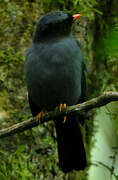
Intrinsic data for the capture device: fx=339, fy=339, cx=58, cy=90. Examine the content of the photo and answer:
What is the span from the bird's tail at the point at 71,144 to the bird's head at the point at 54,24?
99 cm

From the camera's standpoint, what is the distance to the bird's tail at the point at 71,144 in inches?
150

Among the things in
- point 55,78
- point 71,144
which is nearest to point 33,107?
point 55,78

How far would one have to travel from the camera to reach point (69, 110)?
2990mm

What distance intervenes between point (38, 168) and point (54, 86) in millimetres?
970

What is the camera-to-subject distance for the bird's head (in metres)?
3.58

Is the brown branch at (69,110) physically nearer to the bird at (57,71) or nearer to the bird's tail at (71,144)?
the bird at (57,71)

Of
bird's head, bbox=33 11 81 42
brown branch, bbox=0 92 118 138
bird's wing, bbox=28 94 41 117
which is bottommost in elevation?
bird's wing, bbox=28 94 41 117

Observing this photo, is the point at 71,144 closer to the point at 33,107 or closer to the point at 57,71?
the point at 33,107

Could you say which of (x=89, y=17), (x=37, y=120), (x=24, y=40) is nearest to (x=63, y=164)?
(x=37, y=120)

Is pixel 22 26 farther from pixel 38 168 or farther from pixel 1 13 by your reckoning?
pixel 38 168

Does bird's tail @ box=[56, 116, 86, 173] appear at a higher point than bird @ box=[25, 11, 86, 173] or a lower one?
lower

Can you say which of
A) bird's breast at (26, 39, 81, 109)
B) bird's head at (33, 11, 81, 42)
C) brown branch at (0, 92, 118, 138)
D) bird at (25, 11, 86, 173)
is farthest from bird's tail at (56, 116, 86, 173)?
bird's head at (33, 11, 81, 42)

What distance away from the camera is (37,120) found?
3041mm

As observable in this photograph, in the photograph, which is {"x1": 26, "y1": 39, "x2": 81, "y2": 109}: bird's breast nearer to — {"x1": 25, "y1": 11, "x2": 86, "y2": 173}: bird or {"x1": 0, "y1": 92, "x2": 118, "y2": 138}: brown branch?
{"x1": 25, "y1": 11, "x2": 86, "y2": 173}: bird
